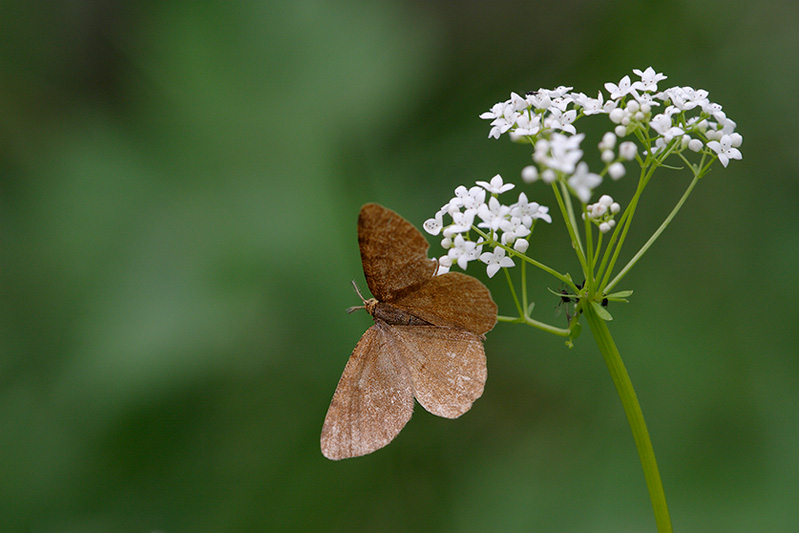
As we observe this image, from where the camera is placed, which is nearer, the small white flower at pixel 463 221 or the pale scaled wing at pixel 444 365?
the pale scaled wing at pixel 444 365

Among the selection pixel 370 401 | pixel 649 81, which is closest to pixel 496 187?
pixel 649 81

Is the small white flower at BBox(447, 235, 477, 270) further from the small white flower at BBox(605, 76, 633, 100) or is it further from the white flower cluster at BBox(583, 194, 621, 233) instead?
the small white flower at BBox(605, 76, 633, 100)

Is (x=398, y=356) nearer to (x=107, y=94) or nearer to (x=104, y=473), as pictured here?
(x=104, y=473)

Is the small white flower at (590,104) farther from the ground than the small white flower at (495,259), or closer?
farther from the ground

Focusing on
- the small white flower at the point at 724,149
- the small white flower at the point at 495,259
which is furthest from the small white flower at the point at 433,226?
the small white flower at the point at 724,149

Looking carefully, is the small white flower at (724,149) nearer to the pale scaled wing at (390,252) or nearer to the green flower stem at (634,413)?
the green flower stem at (634,413)
